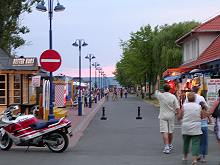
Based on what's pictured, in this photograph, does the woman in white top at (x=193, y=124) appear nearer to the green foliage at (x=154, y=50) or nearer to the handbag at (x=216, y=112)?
the handbag at (x=216, y=112)

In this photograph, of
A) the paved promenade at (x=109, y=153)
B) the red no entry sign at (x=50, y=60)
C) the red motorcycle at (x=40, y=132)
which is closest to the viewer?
the paved promenade at (x=109, y=153)

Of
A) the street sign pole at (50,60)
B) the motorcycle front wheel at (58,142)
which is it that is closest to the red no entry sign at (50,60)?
the street sign pole at (50,60)

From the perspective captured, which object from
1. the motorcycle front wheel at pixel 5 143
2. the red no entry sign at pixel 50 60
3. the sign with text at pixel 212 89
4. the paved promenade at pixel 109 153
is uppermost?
the red no entry sign at pixel 50 60

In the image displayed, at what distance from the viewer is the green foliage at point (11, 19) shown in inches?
1628

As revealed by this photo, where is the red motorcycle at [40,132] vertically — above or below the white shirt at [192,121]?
below

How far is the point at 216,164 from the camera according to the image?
11461 mm

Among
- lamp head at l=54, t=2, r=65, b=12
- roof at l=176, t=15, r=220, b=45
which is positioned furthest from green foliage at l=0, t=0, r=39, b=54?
lamp head at l=54, t=2, r=65, b=12

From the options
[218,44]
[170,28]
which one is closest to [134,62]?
[170,28]

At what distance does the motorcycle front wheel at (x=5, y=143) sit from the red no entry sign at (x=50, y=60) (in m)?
3.61

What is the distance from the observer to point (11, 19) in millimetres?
42438

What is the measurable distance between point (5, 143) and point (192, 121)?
576 centimetres

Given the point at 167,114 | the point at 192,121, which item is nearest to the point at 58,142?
the point at 167,114

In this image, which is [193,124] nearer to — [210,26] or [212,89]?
[212,89]

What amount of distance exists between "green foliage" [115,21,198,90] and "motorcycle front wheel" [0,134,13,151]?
133ft
